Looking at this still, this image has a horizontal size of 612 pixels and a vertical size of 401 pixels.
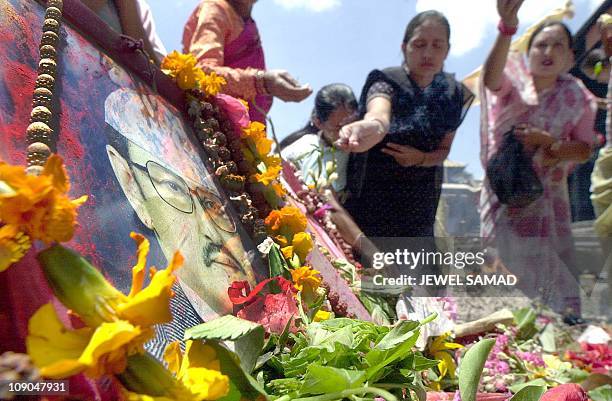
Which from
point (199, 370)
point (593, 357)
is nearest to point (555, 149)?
point (593, 357)

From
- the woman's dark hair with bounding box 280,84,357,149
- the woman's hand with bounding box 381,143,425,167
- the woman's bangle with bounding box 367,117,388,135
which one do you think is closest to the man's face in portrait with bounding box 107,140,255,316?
the woman's bangle with bounding box 367,117,388,135

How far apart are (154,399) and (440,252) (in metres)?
1.42

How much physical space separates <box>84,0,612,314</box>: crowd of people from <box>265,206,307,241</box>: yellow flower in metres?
0.69

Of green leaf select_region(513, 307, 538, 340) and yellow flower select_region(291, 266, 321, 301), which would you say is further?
green leaf select_region(513, 307, 538, 340)

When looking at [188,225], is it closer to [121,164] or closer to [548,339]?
[121,164]

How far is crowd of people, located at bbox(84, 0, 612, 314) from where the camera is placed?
179 centimetres

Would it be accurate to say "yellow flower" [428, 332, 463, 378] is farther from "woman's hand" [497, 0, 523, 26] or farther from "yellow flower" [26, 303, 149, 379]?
"woman's hand" [497, 0, 523, 26]

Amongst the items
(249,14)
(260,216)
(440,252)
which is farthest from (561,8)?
(260,216)

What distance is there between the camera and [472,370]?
0.52 meters

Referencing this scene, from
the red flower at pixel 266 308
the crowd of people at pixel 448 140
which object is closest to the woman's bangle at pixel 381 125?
the crowd of people at pixel 448 140

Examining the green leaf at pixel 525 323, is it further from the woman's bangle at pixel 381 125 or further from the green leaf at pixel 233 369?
the green leaf at pixel 233 369

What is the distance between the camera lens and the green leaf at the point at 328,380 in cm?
45

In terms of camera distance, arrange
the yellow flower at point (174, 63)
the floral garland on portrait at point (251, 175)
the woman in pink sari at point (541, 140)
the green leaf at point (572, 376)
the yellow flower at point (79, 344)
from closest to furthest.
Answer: the yellow flower at point (79, 344) < the floral garland on portrait at point (251, 175) < the yellow flower at point (174, 63) < the green leaf at point (572, 376) < the woman in pink sari at point (541, 140)

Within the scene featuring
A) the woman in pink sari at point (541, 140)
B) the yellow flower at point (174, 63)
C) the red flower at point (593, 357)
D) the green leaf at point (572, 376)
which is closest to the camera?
the yellow flower at point (174, 63)
